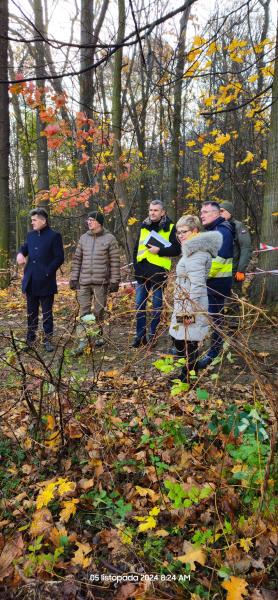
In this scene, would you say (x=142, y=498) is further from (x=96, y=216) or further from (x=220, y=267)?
(x=96, y=216)

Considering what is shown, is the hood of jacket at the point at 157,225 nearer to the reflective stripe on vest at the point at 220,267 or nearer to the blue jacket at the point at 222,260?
the blue jacket at the point at 222,260

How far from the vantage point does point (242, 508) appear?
2.27 meters

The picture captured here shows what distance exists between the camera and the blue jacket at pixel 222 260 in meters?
4.37

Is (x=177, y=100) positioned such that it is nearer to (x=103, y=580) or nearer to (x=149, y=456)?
(x=149, y=456)

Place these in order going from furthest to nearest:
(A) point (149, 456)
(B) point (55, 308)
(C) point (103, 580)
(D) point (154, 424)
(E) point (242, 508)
→ (B) point (55, 308)
(D) point (154, 424)
(A) point (149, 456)
(E) point (242, 508)
(C) point (103, 580)

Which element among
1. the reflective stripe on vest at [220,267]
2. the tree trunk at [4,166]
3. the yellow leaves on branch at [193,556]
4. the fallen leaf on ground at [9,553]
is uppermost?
the tree trunk at [4,166]

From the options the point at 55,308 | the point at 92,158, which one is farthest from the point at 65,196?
the point at 55,308

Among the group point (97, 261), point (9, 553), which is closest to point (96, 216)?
point (97, 261)

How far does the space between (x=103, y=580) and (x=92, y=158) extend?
8046 mm

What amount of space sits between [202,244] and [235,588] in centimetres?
263

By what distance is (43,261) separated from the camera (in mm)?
5055

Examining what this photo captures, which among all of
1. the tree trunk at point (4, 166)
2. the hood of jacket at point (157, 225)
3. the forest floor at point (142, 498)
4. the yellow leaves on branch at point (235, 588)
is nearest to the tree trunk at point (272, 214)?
the hood of jacket at point (157, 225)

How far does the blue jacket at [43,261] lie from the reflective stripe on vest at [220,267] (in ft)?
6.61

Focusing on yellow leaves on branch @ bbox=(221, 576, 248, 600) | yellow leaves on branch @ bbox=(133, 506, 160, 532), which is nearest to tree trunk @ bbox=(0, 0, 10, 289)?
yellow leaves on branch @ bbox=(133, 506, 160, 532)
